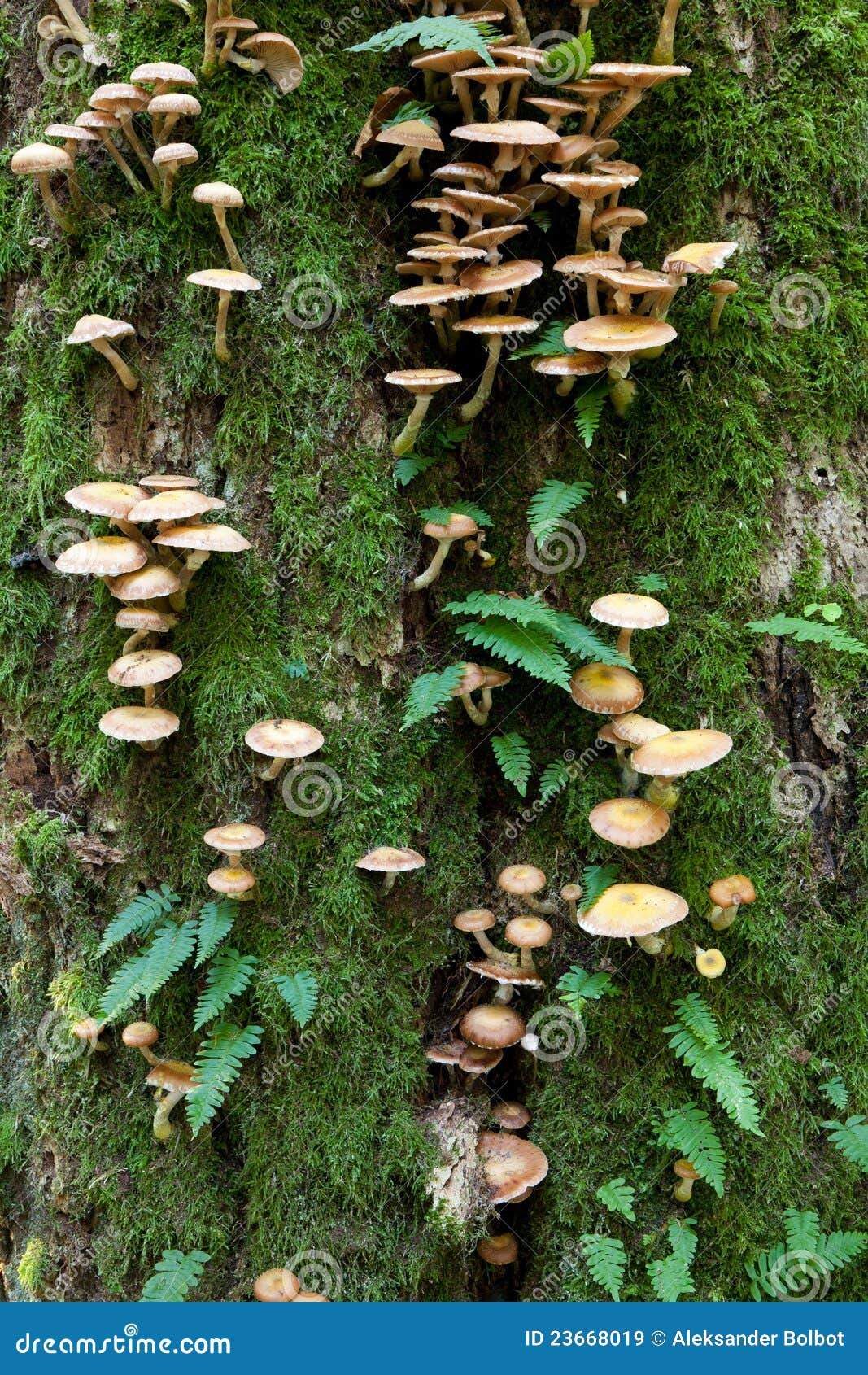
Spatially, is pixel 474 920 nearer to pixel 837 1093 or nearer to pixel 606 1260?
pixel 606 1260

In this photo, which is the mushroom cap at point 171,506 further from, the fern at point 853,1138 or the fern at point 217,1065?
the fern at point 853,1138

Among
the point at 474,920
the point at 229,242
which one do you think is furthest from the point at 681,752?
the point at 229,242

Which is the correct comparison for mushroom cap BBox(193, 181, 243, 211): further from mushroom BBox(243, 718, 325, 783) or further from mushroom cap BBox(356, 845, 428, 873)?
mushroom cap BBox(356, 845, 428, 873)

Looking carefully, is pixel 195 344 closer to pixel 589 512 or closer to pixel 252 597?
pixel 252 597

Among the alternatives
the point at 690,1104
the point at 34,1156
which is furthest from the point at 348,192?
the point at 34,1156

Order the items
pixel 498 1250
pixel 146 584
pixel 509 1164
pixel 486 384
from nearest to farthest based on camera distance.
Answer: pixel 146 584 → pixel 509 1164 → pixel 498 1250 → pixel 486 384

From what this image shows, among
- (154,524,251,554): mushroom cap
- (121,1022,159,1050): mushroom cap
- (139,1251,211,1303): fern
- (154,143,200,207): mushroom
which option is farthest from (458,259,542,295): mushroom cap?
(139,1251,211,1303): fern

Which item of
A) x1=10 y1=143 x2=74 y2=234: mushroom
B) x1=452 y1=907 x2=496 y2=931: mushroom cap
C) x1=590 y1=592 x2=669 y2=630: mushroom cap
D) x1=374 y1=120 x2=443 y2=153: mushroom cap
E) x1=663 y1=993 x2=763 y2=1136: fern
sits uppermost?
x1=374 y1=120 x2=443 y2=153: mushroom cap
